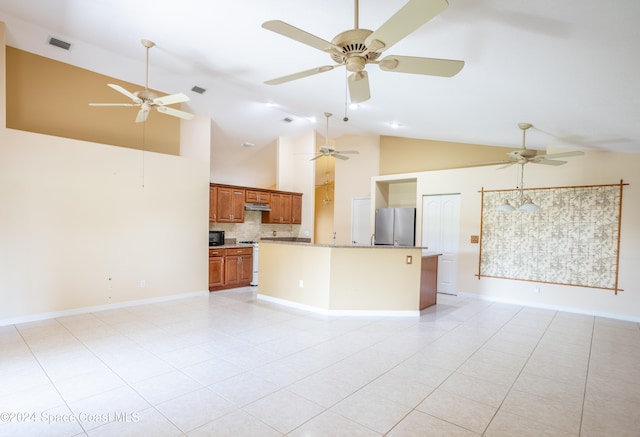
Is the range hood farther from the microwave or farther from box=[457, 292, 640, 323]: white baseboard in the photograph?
box=[457, 292, 640, 323]: white baseboard

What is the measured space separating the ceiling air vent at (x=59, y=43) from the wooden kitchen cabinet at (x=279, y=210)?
14.6 ft

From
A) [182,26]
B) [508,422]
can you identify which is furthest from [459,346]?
[182,26]

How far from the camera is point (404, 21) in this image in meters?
1.70

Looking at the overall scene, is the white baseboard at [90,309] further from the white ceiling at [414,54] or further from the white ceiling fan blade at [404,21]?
the white ceiling fan blade at [404,21]

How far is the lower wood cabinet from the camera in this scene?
255 inches

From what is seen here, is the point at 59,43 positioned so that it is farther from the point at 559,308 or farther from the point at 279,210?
the point at 559,308

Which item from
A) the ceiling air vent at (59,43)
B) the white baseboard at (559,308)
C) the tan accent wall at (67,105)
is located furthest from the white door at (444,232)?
A: the ceiling air vent at (59,43)

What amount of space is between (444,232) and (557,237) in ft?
6.25

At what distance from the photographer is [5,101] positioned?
13.6 feet

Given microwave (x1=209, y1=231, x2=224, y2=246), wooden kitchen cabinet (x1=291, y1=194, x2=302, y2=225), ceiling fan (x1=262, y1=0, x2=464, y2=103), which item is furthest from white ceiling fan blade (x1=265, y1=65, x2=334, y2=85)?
wooden kitchen cabinet (x1=291, y1=194, x2=302, y2=225)

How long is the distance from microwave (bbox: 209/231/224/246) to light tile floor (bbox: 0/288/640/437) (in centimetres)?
223

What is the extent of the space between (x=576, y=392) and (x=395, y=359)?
1.50m

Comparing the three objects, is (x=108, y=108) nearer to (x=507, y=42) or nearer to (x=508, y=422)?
(x=507, y=42)

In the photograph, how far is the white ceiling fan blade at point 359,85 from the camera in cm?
243
